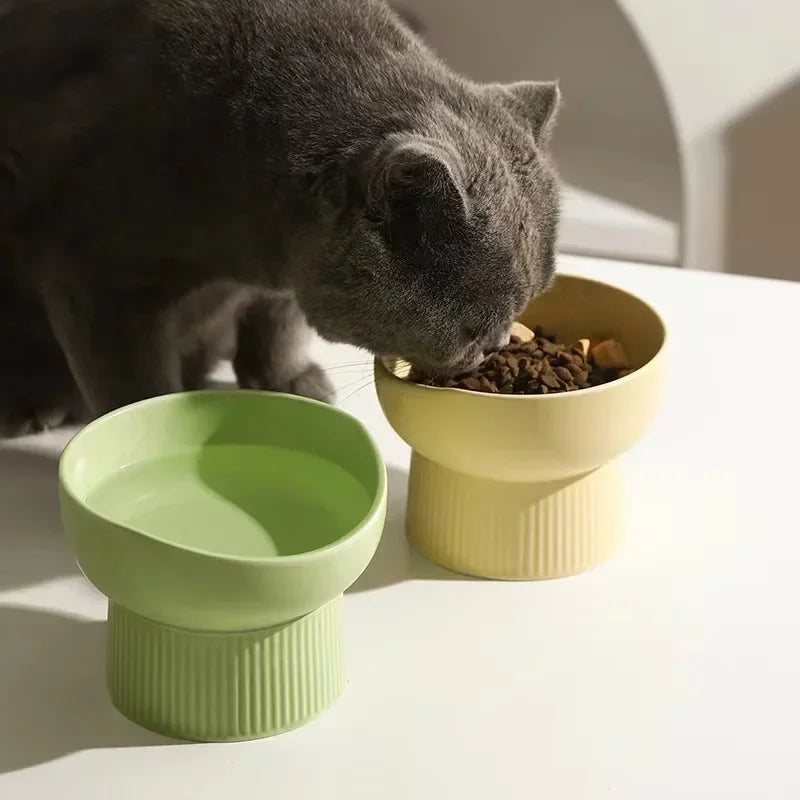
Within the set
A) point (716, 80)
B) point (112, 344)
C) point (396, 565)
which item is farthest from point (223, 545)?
point (716, 80)

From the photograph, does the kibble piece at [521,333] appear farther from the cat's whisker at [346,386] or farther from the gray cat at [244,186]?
the cat's whisker at [346,386]

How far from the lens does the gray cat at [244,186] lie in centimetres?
81

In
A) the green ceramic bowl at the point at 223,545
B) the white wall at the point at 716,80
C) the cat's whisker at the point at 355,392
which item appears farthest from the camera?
the white wall at the point at 716,80

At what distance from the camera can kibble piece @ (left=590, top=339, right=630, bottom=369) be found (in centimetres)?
90

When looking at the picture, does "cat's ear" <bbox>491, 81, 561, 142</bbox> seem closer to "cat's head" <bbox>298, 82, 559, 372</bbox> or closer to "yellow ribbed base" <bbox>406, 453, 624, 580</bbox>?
"cat's head" <bbox>298, 82, 559, 372</bbox>

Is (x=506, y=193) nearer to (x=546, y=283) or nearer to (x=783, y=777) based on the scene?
(x=546, y=283)

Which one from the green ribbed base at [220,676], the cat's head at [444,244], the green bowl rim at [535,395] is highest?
the cat's head at [444,244]

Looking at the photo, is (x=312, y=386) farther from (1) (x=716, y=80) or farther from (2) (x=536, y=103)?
(1) (x=716, y=80)

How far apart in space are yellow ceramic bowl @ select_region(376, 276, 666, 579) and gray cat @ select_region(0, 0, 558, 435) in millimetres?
63

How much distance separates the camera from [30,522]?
0.90 metres

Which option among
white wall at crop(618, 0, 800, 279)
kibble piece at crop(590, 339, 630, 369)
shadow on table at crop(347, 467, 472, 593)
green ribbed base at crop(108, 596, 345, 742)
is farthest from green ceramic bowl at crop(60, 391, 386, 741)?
white wall at crop(618, 0, 800, 279)

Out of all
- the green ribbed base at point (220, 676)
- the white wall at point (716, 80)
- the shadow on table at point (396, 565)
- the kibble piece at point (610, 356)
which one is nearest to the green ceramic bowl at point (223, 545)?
the green ribbed base at point (220, 676)

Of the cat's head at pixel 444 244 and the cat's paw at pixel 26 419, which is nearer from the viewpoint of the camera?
the cat's head at pixel 444 244

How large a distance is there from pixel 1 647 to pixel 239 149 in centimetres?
39
